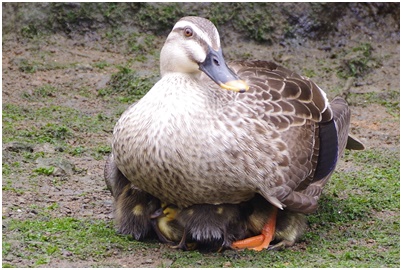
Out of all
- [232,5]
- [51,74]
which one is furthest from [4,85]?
[232,5]

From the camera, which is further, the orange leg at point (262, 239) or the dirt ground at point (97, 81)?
the dirt ground at point (97, 81)

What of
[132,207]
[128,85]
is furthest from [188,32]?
[128,85]

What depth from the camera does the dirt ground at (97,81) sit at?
6.16m

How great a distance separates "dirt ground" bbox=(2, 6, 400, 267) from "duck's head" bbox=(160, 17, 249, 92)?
1.19 metres

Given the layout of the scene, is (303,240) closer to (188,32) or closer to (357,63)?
(188,32)

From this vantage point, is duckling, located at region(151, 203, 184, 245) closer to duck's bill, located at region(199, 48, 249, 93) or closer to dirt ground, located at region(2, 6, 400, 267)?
dirt ground, located at region(2, 6, 400, 267)

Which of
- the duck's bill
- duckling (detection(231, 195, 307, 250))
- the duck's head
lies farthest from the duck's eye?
duckling (detection(231, 195, 307, 250))

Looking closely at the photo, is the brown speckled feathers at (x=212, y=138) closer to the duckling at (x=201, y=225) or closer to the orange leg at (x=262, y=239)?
the duckling at (x=201, y=225)

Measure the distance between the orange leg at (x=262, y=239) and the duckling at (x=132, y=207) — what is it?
1.85 ft

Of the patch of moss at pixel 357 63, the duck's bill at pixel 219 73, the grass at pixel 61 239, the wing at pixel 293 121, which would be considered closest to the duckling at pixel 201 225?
the grass at pixel 61 239

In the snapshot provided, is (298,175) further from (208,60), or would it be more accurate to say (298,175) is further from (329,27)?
(329,27)

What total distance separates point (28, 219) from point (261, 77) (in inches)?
68.2

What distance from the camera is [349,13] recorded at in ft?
31.0

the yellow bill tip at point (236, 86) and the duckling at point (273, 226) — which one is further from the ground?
the yellow bill tip at point (236, 86)
